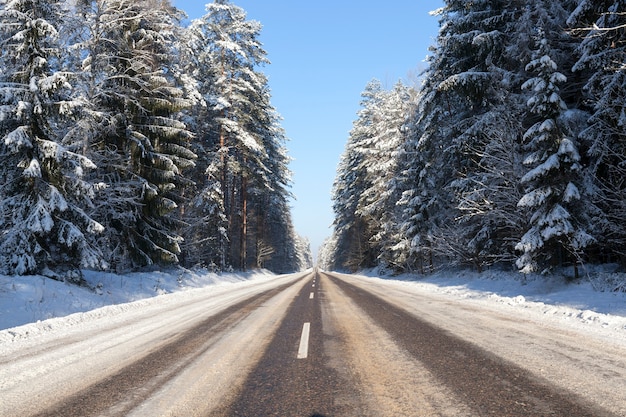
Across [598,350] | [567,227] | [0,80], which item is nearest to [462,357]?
[598,350]

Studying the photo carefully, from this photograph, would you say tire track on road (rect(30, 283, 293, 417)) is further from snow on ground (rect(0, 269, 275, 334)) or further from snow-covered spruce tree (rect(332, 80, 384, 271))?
snow-covered spruce tree (rect(332, 80, 384, 271))

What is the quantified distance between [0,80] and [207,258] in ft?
62.5

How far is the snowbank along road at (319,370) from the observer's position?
311 cm

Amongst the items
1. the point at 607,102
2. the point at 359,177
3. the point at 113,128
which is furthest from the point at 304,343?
the point at 359,177

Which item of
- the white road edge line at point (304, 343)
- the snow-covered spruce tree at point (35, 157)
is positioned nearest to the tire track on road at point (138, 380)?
the white road edge line at point (304, 343)

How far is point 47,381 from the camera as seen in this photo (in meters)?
3.98

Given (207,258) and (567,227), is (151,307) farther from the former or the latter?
(207,258)

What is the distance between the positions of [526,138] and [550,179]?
1.76 m

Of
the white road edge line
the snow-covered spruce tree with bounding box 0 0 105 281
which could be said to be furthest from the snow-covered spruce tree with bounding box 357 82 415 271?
the snow-covered spruce tree with bounding box 0 0 105 281

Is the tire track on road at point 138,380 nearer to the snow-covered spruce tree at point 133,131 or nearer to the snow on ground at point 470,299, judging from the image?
the snow on ground at point 470,299

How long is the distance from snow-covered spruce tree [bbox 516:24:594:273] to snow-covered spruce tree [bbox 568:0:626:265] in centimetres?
53

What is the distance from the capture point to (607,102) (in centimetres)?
923

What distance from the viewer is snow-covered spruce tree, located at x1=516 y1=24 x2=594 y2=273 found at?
9.61 meters

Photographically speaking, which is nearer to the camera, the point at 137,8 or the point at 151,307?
the point at 151,307
